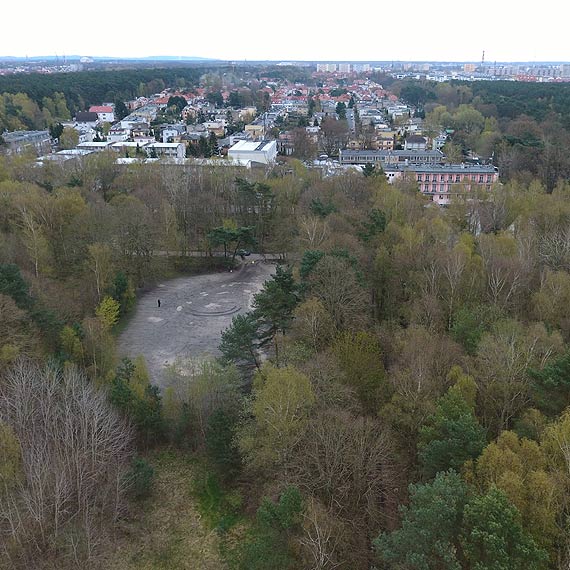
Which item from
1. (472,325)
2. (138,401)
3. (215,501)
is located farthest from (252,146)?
(215,501)

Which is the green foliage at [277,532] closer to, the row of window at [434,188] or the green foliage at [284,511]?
the green foliage at [284,511]

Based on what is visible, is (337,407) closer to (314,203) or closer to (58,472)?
(58,472)

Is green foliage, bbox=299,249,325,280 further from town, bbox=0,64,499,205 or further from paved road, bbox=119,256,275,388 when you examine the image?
town, bbox=0,64,499,205

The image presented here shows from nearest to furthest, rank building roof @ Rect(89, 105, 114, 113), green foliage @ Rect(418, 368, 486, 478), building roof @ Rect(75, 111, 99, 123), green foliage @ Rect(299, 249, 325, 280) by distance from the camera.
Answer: green foliage @ Rect(418, 368, 486, 478) < green foliage @ Rect(299, 249, 325, 280) < building roof @ Rect(75, 111, 99, 123) < building roof @ Rect(89, 105, 114, 113)

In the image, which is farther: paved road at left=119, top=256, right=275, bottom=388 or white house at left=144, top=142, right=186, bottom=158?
white house at left=144, top=142, right=186, bottom=158

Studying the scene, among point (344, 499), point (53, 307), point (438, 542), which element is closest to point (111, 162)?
point (53, 307)

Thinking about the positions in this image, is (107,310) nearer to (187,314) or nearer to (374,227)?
(187,314)

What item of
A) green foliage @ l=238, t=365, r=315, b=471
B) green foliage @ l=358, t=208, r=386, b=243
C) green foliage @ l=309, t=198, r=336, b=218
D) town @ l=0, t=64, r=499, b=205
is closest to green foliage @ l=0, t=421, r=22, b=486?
green foliage @ l=238, t=365, r=315, b=471
